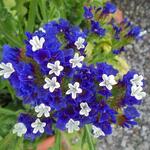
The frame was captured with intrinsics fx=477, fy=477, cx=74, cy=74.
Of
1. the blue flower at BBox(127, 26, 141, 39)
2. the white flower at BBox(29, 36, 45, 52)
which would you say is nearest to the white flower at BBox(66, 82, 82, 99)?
the white flower at BBox(29, 36, 45, 52)

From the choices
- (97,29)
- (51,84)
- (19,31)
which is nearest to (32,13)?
(19,31)

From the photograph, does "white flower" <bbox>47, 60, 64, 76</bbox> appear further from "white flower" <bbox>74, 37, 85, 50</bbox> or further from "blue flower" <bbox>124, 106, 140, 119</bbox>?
"blue flower" <bbox>124, 106, 140, 119</bbox>

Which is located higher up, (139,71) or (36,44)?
(139,71)

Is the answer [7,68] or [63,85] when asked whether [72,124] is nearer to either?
[63,85]

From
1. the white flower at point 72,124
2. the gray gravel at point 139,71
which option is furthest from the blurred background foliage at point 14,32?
the gray gravel at point 139,71

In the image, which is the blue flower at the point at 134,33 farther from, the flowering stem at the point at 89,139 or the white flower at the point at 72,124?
the white flower at the point at 72,124
